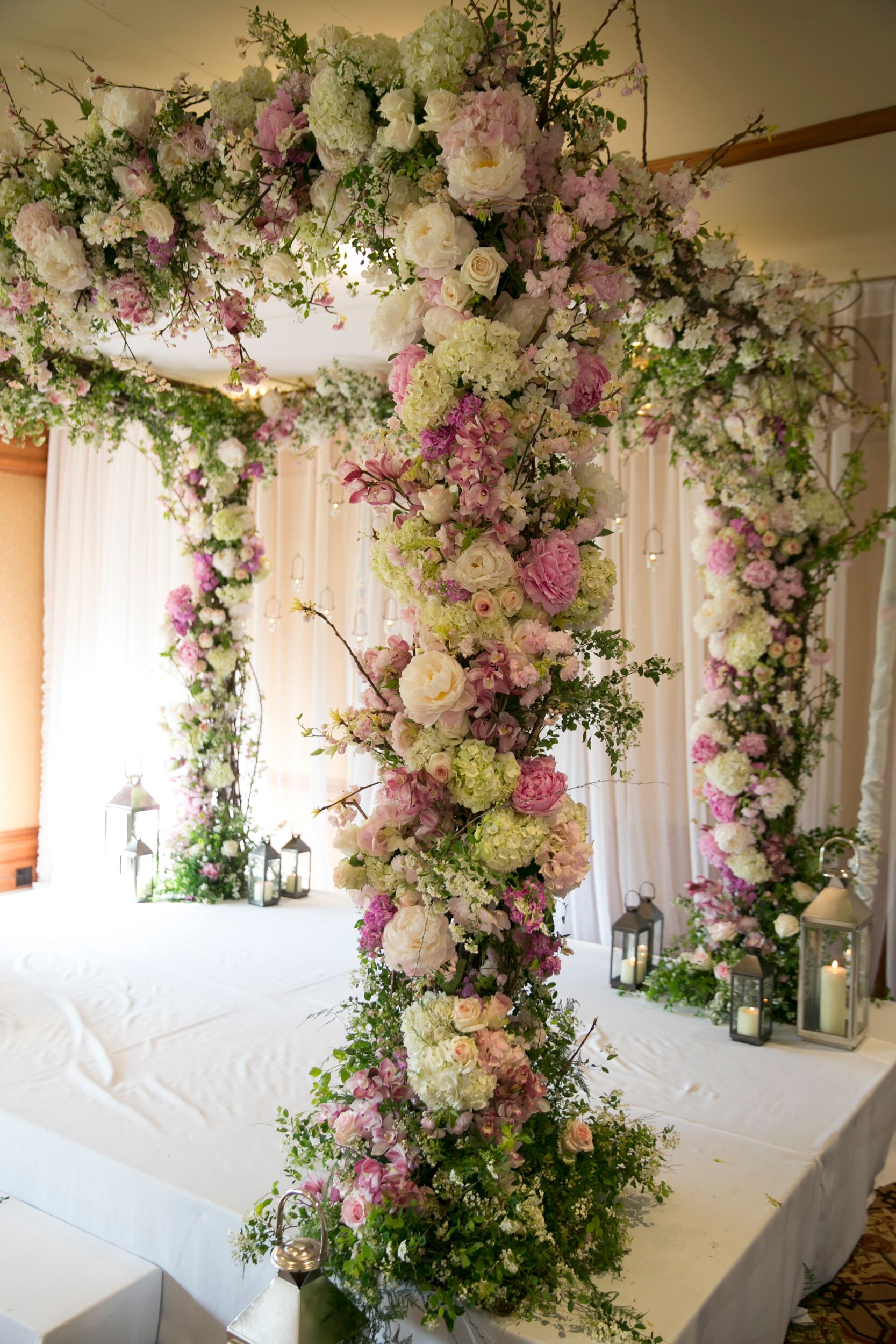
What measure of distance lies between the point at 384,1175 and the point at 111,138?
92.3 inches

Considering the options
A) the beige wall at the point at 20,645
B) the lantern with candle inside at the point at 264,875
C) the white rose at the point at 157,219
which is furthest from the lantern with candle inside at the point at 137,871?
the white rose at the point at 157,219

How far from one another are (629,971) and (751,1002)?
22.3 inches

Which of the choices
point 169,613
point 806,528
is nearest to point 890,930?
point 806,528

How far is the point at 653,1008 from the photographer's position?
3777 millimetres

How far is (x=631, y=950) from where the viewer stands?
3.95 metres

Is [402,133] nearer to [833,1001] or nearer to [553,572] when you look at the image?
[553,572]

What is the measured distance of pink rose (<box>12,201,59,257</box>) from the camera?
2.48m

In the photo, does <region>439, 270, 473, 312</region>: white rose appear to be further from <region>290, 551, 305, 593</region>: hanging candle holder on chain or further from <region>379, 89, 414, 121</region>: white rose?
<region>290, 551, 305, 593</region>: hanging candle holder on chain

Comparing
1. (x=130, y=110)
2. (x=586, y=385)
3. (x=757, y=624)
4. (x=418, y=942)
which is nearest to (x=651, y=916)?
(x=757, y=624)

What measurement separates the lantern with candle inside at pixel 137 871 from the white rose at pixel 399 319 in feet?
12.0

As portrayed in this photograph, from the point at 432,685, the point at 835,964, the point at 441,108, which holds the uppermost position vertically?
the point at 441,108

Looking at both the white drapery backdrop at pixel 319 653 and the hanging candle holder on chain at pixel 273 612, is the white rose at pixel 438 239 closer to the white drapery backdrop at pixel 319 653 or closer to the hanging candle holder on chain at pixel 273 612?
the white drapery backdrop at pixel 319 653

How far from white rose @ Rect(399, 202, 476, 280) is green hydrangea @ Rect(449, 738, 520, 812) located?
3.01ft

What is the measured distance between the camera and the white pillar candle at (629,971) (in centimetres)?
392
